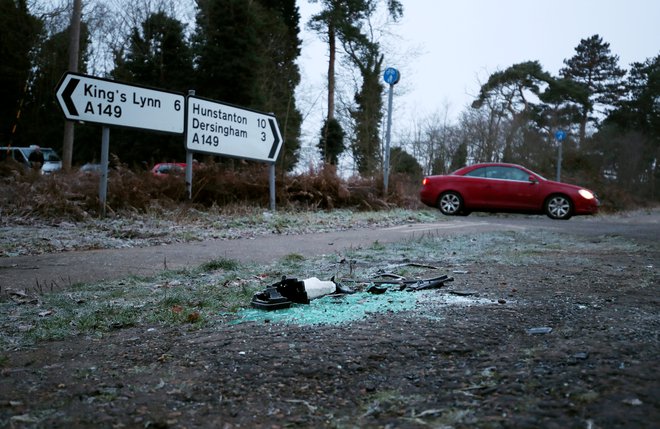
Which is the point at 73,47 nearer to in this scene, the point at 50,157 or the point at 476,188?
the point at 50,157

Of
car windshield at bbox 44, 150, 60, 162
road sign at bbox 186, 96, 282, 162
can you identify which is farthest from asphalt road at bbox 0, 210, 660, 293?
car windshield at bbox 44, 150, 60, 162

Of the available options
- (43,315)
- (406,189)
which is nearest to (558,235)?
(43,315)

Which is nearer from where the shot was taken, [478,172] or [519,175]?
[519,175]

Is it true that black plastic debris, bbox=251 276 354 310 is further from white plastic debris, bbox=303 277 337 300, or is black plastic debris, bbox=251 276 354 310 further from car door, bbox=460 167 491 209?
car door, bbox=460 167 491 209

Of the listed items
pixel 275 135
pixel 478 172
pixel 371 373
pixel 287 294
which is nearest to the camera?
pixel 371 373

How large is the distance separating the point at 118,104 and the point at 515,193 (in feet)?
31.0

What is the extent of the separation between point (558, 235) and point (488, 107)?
2177 cm

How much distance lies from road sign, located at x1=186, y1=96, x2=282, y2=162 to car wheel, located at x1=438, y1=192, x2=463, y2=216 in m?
4.63

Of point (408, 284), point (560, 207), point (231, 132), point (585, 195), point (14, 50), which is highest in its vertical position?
point (14, 50)

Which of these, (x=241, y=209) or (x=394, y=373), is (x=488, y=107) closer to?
(x=241, y=209)

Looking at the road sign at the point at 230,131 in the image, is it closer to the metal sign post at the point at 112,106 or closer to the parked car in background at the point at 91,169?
the metal sign post at the point at 112,106

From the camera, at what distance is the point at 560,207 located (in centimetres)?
1366


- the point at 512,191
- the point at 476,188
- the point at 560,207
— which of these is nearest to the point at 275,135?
the point at 476,188

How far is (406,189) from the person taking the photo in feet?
55.2
